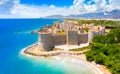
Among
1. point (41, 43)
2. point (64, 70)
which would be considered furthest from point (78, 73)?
point (41, 43)

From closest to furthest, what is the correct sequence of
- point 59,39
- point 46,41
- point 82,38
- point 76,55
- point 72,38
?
point 76,55
point 46,41
point 72,38
point 59,39
point 82,38

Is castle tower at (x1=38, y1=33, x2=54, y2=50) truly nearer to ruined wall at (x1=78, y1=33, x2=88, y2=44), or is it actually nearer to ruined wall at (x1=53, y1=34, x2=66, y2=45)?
ruined wall at (x1=53, y1=34, x2=66, y2=45)

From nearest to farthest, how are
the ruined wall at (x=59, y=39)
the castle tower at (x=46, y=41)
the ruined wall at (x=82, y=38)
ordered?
the castle tower at (x=46, y=41)
the ruined wall at (x=59, y=39)
the ruined wall at (x=82, y=38)

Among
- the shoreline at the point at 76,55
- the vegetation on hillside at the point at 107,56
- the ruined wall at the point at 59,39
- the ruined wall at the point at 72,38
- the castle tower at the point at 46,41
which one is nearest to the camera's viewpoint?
the vegetation on hillside at the point at 107,56

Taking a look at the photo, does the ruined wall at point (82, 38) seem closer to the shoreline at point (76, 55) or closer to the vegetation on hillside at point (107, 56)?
the vegetation on hillside at point (107, 56)

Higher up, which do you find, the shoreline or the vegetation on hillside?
the vegetation on hillside

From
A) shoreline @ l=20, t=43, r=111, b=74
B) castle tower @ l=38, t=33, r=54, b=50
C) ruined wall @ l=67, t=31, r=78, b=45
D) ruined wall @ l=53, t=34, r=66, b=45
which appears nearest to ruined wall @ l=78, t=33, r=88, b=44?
ruined wall @ l=67, t=31, r=78, b=45

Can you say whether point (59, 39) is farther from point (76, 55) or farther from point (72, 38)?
point (76, 55)

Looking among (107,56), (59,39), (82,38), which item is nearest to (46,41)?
(59,39)

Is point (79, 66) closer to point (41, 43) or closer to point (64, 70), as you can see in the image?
point (64, 70)

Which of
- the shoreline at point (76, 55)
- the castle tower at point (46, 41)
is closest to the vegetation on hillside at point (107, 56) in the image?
the shoreline at point (76, 55)

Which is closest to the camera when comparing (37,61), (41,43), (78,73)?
(78,73)
